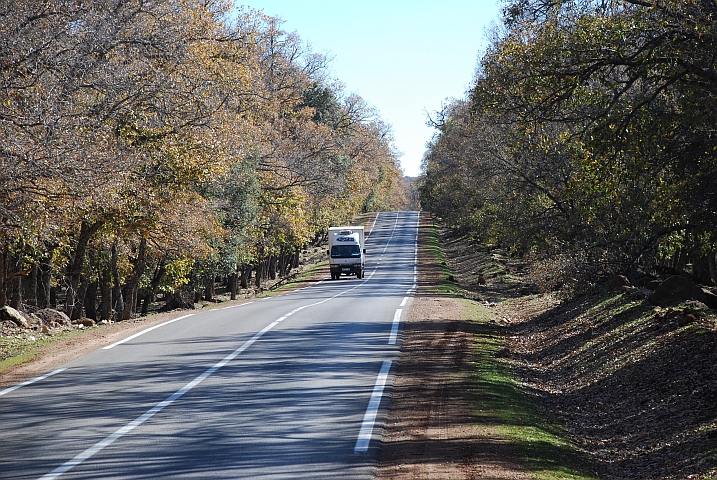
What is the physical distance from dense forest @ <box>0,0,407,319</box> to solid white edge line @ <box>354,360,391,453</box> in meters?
7.09

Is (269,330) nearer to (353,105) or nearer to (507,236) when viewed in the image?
(507,236)

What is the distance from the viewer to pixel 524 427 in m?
10.3

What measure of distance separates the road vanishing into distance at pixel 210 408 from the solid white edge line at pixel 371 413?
2 centimetres

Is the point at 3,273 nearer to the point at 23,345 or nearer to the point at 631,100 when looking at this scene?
the point at 23,345

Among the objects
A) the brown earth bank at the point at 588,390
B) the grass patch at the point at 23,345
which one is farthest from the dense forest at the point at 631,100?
the grass patch at the point at 23,345

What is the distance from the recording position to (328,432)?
941 centimetres

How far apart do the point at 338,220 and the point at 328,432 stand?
6835 cm

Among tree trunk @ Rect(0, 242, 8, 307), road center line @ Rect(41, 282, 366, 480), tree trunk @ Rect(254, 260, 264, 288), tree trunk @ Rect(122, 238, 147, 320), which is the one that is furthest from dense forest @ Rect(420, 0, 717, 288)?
tree trunk @ Rect(254, 260, 264, 288)

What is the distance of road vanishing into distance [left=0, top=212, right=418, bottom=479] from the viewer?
8031 millimetres

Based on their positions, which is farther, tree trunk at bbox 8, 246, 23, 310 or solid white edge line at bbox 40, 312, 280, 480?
tree trunk at bbox 8, 246, 23, 310

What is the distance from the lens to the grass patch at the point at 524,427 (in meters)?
8.53

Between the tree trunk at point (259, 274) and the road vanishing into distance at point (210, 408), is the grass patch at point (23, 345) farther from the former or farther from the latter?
the tree trunk at point (259, 274)

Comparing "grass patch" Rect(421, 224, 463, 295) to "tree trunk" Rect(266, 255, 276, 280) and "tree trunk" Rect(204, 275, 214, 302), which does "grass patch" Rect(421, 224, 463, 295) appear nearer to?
"tree trunk" Rect(266, 255, 276, 280)

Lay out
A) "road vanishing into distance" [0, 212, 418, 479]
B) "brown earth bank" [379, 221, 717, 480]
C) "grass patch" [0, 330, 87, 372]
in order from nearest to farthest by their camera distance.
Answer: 1. "road vanishing into distance" [0, 212, 418, 479]
2. "brown earth bank" [379, 221, 717, 480]
3. "grass patch" [0, 330, 87, 372]
